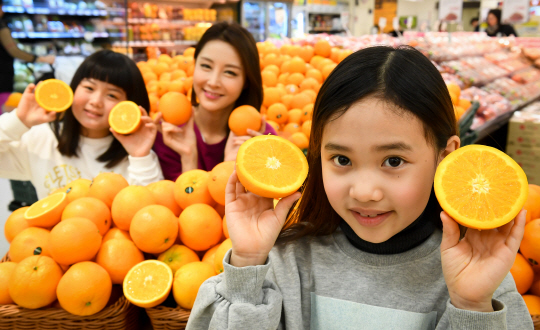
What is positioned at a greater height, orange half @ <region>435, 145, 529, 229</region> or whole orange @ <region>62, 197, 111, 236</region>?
orange half @ <region>435, 145, 529, 229</region>

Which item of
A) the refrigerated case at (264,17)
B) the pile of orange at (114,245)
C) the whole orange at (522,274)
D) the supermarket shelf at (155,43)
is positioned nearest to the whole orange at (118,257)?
the pile of orange at (114,245)

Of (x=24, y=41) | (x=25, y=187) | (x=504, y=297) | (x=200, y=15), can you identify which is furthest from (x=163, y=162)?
(x=200, y=15)

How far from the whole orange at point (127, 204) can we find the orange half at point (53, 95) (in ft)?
2.95

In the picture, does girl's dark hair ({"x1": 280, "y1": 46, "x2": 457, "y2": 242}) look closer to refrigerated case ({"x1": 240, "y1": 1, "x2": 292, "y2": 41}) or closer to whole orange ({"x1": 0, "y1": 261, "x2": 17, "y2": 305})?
whole orange ({"x1": 0, "y1": 261, "x2": 17, "y2": 305})

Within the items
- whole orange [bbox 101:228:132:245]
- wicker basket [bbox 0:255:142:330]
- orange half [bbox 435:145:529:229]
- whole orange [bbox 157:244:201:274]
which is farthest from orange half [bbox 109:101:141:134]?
orange half [bbox 435:145:529:229]

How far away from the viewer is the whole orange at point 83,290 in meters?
1.15

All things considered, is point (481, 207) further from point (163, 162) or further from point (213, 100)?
point (163, 162)

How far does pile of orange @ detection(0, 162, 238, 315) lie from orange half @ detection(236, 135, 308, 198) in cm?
44

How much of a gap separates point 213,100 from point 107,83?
1.88 feet

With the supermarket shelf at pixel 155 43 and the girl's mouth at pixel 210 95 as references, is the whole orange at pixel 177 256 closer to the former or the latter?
the girl's mouth at pixel 210 95

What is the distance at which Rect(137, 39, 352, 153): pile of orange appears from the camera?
7.18 ft

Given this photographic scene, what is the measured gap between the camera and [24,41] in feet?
20.0

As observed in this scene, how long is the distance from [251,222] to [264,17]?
27.4 feet

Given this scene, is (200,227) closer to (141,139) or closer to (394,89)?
(394,89)
